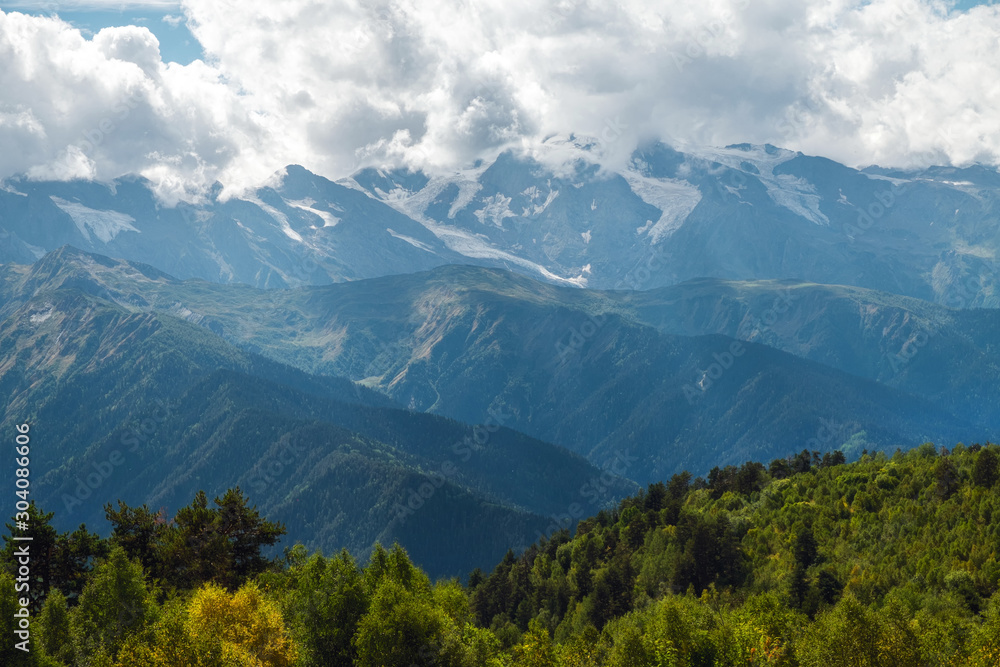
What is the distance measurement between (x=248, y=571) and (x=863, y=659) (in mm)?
67321

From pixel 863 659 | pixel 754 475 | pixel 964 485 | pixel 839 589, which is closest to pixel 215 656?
pixel 863 659

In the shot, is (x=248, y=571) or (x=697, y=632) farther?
(x=248, y=571)

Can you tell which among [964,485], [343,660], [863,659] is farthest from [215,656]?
[964,485]

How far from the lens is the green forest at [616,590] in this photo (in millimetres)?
63531

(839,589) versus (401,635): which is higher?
(401,635)

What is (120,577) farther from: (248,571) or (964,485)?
(964,485)

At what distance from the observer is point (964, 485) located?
117000mm

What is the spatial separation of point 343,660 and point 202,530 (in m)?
34.8

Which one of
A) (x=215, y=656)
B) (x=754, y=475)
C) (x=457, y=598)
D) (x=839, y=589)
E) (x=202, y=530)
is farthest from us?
(x=754, y=475)

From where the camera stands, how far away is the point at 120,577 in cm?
7394

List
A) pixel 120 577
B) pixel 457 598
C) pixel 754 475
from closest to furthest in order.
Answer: pixel 120 577
pixel 457 598
pixel 754 475

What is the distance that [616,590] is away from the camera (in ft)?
473

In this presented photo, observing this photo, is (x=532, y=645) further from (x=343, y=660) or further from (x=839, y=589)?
(x=839, y=589)

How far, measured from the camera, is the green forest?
208ft
